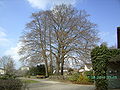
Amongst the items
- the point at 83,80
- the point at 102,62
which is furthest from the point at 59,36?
the point at 102,62

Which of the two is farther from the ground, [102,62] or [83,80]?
[102,62]

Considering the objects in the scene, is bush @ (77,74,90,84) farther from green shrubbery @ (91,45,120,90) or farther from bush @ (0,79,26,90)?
bush @ (0,79,26,90)

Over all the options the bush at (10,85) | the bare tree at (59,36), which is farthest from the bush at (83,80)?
the bush at (10,85)

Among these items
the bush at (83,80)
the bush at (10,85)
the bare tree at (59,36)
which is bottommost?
the bush at (83,80)

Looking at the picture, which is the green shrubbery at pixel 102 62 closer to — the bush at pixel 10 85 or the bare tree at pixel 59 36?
the bush at pixel 10 85

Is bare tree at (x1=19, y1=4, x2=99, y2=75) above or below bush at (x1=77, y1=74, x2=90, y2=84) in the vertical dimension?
above

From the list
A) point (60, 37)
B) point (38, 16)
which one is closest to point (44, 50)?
point (60, 37)

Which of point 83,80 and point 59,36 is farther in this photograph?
point 59,36

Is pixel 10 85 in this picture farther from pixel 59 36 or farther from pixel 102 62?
pixel 59 36

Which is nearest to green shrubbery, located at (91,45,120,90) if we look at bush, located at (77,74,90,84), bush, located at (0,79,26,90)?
bush, located at (0,79,26,90)

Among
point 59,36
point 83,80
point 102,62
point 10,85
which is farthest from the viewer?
point 59,36

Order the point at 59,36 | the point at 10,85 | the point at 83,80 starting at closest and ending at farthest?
1. the point at 10,85
2. the point at 83,80
3. the point at 59,36

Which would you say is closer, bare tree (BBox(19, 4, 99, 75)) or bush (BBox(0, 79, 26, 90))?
bush (BBox(0, 79, 26, 90))

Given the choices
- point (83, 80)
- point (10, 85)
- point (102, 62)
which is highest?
point (102, 62)
